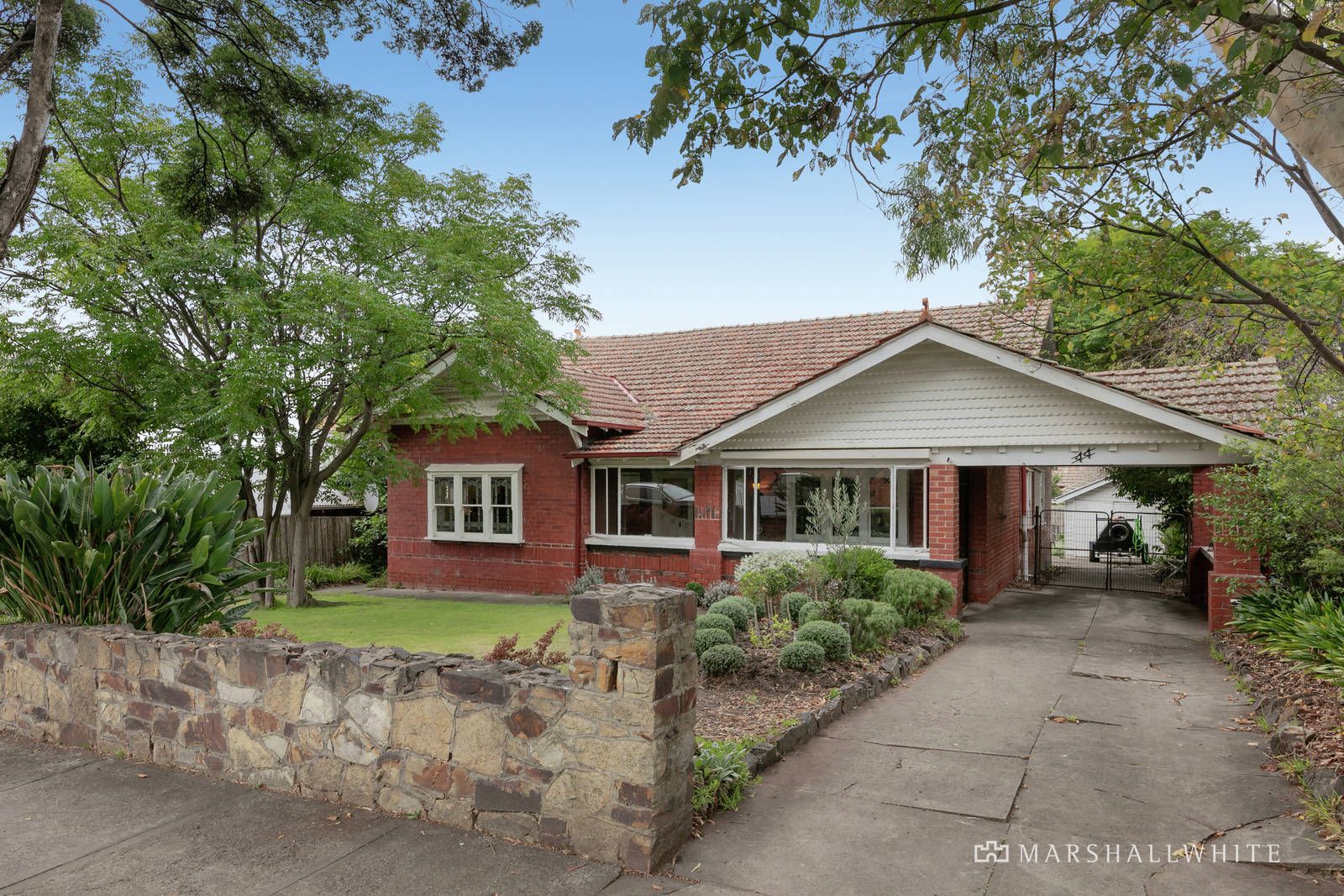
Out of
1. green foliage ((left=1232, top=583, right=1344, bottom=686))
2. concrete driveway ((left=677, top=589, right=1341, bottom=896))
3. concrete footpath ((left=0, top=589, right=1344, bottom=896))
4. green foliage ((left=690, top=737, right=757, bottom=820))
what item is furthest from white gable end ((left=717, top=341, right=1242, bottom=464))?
green foliage ((left=690, top=737, right=757, bottom=820))

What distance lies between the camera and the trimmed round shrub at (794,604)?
972 centimetres

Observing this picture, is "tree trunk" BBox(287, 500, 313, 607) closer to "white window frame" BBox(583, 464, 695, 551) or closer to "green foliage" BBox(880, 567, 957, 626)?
"white window frame" BBox(583, 464, 695, 551)

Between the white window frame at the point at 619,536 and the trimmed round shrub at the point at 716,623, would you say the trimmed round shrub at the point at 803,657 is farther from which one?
the white window frame at the point at 619,536

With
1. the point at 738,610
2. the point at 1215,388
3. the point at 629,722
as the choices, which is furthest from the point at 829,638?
the point at 1215,388

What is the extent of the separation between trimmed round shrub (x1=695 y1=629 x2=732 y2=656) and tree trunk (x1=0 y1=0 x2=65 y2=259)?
706 cm

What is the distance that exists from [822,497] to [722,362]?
586cm

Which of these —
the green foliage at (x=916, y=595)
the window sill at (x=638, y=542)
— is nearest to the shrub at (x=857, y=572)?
the green foliage at (x=916, y=595)

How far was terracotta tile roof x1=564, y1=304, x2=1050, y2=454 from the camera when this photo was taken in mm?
15461

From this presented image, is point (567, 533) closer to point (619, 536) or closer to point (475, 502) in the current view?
point (619, 536)

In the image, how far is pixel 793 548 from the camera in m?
13.7

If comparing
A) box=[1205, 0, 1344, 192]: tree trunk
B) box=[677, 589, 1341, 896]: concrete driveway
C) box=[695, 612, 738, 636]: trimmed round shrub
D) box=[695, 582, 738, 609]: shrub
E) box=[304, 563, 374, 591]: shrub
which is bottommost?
box=[304, 563, 374, 591]: shrub

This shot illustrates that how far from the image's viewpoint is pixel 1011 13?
21.9 feet

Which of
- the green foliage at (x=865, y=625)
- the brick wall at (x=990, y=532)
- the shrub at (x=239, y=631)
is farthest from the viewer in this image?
the brick wall at (x=990, y=532)

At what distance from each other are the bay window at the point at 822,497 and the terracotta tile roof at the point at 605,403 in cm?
254
